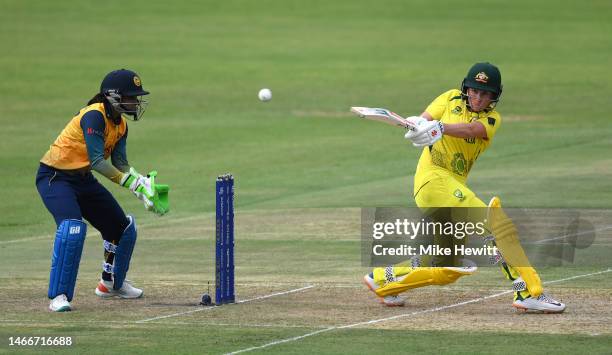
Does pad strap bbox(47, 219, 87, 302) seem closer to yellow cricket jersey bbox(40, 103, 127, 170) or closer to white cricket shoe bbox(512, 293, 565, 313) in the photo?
yellow cricket jersey bbox(40, 103, 127, 170)

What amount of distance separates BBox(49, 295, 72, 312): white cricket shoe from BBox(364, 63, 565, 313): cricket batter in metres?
2.70

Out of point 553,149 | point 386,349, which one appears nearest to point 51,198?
point 386,349

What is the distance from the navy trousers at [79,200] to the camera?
11789mm

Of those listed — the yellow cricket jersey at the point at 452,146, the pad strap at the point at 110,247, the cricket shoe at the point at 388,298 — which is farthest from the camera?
the pad strap at the point at 110,247

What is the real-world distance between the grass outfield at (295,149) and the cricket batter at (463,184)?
0.23 m

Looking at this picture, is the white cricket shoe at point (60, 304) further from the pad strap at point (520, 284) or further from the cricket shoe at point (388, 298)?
the pad strap at point (520, 284)

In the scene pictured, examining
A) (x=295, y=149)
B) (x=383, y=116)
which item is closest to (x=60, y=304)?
(x=383, y=116)

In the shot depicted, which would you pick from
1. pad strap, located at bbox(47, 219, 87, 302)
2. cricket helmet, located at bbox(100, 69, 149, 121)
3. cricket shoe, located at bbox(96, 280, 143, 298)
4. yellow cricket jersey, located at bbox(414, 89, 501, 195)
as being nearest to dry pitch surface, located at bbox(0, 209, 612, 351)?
cricket shoe, located at bbox(96, 280, 143, 298)

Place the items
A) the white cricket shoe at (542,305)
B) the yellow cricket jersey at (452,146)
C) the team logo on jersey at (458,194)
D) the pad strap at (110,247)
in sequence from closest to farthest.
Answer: the white cricket shoe at (542,305), the team logo on jersey at (458,194), the yellow cricket jersey at (452,146), the pad strap at (110,247)

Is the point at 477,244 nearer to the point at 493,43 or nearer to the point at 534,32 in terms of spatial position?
the point at 493,43

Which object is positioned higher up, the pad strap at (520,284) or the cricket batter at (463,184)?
the cricket batter at (463,184)

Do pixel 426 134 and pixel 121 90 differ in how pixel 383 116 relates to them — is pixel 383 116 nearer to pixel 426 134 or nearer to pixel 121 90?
pixel 426 134

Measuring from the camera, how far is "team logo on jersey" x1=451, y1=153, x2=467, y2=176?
1138cm

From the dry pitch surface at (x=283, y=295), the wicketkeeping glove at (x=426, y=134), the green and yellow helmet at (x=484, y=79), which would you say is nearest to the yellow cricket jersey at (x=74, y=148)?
the dry pitch surface at (x=283, y=295)
